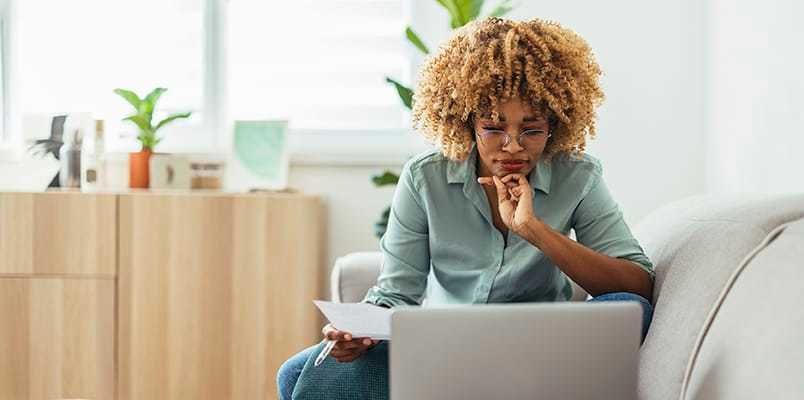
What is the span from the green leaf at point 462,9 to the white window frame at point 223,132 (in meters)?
0.47

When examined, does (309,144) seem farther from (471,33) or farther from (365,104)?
(471,33)

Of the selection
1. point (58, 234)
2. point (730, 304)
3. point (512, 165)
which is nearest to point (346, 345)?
point (512, 165)

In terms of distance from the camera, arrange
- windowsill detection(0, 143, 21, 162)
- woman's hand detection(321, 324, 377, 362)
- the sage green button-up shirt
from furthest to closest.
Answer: windowsill detection(0, 143, 21, 162)
the sage green button-up shirt
woman's hand detection(321, 324, 377, 362)

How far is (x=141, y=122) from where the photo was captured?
10.9ft

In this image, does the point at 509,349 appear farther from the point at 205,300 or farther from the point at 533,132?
the point at 205,300

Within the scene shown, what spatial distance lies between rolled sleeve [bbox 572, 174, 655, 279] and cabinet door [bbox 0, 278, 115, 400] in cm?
178

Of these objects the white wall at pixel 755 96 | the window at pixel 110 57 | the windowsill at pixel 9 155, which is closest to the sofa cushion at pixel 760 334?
the white wall at pixel 755 96

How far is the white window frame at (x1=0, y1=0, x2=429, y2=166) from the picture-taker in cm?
346

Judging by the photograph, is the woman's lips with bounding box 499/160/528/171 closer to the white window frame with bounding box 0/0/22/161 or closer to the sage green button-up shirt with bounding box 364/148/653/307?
the sage green button-up shirt with bounding box 364/148/653/307

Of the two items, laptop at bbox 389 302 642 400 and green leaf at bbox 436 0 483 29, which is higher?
green leaf at bbox 436 0 483 29

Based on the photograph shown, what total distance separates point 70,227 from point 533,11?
170 centimetres

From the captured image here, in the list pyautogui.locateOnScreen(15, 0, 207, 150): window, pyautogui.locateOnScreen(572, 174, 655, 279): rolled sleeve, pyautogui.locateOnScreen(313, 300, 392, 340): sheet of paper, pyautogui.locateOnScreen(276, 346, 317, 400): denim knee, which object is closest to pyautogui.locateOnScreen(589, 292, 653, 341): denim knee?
pyautogui.locateOnScreen(572, 174, 655, 279): rolled sleeve

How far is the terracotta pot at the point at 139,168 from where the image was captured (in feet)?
10.9

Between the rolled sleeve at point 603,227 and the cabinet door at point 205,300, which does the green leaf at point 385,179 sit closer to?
the cabinet door at point 205,300
